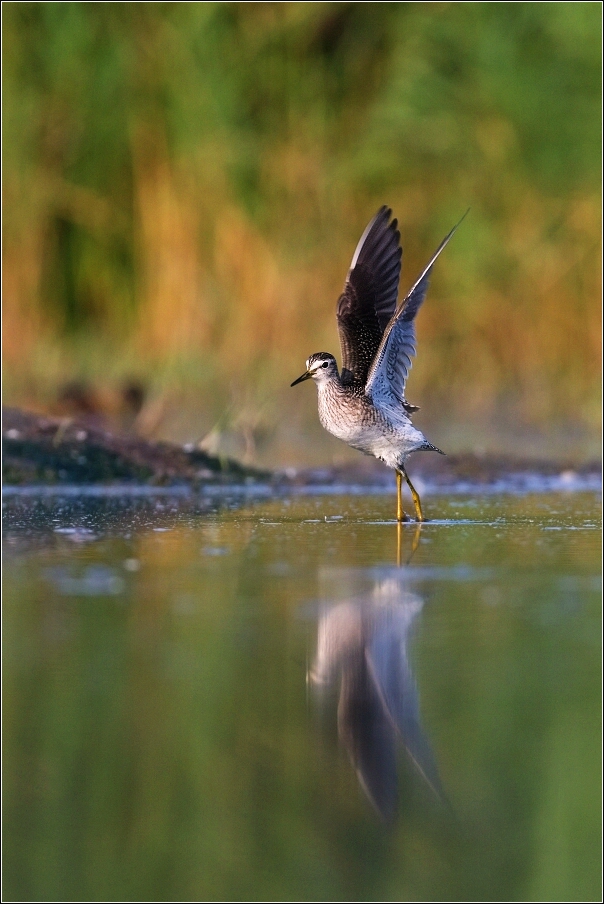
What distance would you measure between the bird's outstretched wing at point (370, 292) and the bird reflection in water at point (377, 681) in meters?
2.36

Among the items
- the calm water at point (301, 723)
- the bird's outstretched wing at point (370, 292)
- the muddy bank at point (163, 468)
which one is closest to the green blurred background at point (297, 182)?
the muddy bank at point (163, 468)

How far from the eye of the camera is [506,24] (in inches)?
462

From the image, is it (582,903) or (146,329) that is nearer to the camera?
(582,903)

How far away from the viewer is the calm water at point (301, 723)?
2.74 m

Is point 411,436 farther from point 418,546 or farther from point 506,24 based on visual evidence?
point 506,24

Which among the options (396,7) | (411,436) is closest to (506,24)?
(396,7)

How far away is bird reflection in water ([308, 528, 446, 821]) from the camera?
3.13 metres

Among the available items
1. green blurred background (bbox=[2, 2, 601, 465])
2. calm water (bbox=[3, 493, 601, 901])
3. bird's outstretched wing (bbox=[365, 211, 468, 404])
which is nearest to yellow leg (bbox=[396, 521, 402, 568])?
calm water (bbox=[3, 493, 601, 901])

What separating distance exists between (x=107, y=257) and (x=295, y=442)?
4064mm

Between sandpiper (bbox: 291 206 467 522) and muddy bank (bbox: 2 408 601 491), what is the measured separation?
0.94 metres

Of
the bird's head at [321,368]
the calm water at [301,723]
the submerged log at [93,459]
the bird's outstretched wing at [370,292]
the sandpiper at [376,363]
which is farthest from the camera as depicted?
the submerged log at [93,459]

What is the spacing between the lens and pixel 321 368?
7.07 metres

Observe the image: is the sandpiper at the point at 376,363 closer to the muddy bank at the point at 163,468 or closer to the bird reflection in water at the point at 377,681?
the muddy bank at the point at 163,468

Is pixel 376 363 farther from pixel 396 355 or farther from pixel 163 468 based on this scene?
pixel 163 468
